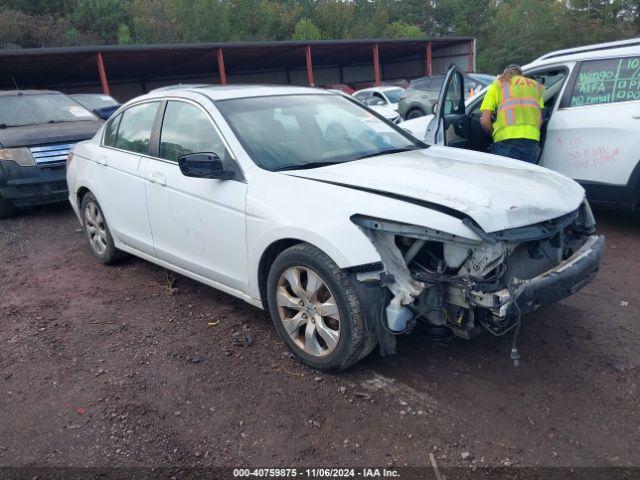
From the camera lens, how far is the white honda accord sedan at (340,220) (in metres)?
2.92

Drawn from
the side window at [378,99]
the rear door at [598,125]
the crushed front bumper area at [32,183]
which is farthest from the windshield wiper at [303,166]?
the side window at [378,99]

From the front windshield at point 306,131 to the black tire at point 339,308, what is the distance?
2.27 feet

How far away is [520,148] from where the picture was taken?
221 inches

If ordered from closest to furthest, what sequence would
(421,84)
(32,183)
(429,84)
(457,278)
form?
(457,278)
(32,183)
(429,84)
(421,84)

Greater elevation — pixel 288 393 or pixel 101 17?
pixel 101 17

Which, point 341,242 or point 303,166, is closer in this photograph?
point 341,242

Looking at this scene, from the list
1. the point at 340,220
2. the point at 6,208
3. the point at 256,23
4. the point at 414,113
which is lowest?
the point at 414,113

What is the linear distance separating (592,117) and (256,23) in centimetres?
4880

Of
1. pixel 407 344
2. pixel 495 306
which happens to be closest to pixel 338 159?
pixel 407 344

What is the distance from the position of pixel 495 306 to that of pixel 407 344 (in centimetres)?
97

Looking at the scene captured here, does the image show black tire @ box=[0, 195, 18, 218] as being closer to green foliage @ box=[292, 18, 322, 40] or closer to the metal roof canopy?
the metal roof canopy

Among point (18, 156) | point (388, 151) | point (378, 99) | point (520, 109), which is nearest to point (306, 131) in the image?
point (388, 151)

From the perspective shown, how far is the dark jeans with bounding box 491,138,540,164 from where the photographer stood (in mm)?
5602

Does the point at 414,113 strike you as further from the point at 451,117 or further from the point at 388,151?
the point at 388,151
